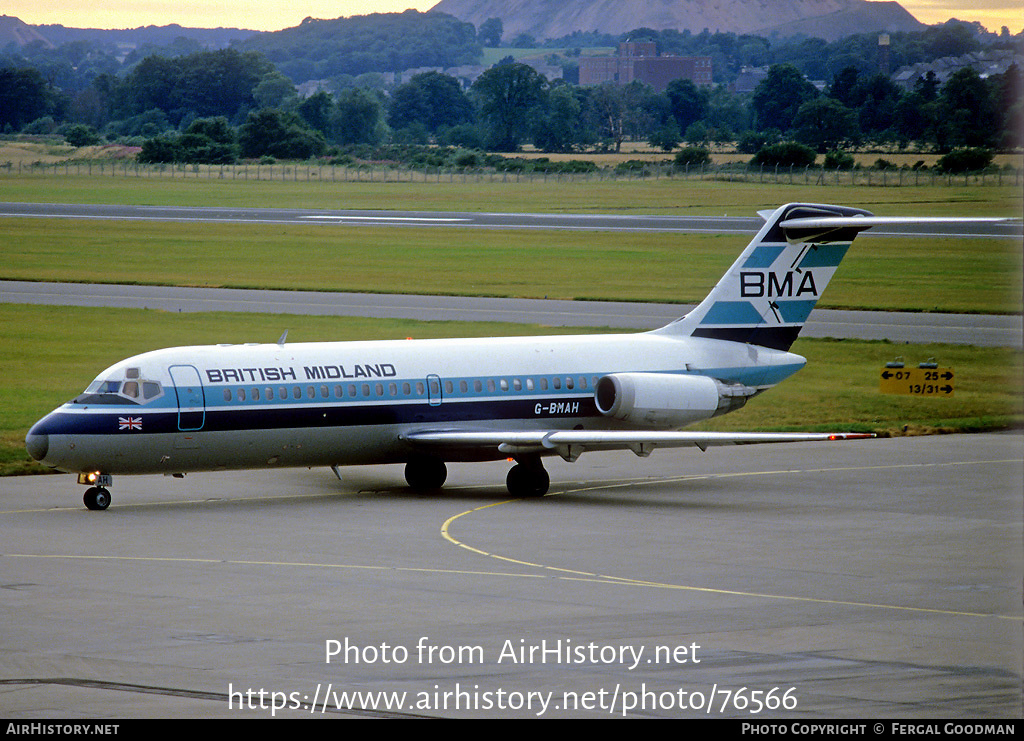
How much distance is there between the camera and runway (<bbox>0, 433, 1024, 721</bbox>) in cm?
1559

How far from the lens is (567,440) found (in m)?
32.5

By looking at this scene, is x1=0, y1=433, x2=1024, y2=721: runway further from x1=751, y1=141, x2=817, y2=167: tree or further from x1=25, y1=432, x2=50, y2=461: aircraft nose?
x1=751, y1=141, x2=817, y2=167: tree

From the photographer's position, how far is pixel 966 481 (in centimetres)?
3478

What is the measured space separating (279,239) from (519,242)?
57.1 feet

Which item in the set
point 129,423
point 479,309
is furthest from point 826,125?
point 129,423

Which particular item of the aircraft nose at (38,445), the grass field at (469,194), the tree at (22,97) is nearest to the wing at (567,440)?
the aircraft nose at (38,445)

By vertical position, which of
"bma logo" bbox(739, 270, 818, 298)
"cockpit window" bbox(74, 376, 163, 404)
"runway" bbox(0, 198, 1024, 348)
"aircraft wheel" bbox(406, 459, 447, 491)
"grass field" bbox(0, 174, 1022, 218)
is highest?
"bma logo" bbox(739, 270, 818, 298)

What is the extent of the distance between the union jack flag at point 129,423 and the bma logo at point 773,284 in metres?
16.3

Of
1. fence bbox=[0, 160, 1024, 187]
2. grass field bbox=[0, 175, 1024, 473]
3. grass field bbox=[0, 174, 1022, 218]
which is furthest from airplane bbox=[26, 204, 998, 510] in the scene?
fence bbox=[0, 160, 1024, 187]

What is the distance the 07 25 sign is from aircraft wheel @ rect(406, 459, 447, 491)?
21.0m

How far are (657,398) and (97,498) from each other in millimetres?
13411

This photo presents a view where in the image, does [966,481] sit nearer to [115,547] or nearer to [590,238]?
[115,547]
